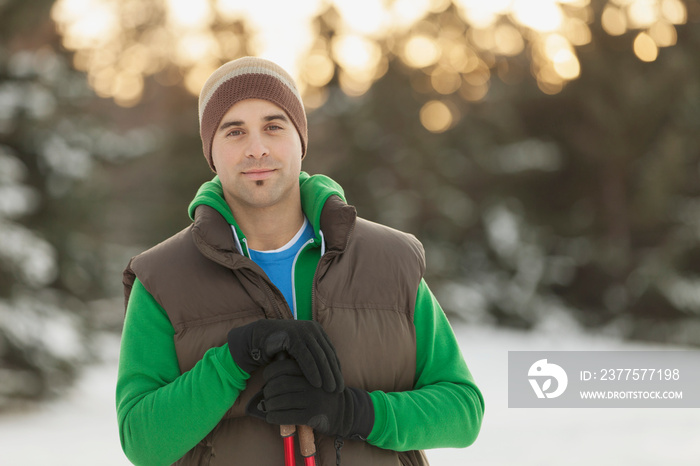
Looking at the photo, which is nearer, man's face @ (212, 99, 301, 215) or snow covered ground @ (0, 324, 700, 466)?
man's face @ (212, 99, 301, 215)

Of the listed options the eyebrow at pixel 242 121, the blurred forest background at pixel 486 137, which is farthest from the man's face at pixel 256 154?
the blurred forest background at pixel 486 137

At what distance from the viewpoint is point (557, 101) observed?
1363 cm

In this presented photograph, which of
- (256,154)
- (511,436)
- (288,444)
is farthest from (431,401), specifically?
(511,436)

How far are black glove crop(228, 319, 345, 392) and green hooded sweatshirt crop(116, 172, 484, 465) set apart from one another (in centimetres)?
5

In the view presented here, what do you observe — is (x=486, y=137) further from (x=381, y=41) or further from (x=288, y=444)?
(x=288, y=444)

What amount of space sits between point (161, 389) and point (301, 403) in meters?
0.34

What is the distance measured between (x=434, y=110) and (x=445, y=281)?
3.52 metres

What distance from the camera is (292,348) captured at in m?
1.63

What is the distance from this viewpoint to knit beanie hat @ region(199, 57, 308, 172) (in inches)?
76.1

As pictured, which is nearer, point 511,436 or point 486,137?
point 511,436

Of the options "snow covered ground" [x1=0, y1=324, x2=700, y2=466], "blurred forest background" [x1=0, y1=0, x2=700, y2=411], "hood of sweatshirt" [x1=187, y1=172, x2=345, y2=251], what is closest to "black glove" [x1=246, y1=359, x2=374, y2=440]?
"hood of sweatshirt" [x1=187, y1=172, x2=345, y2=251]
